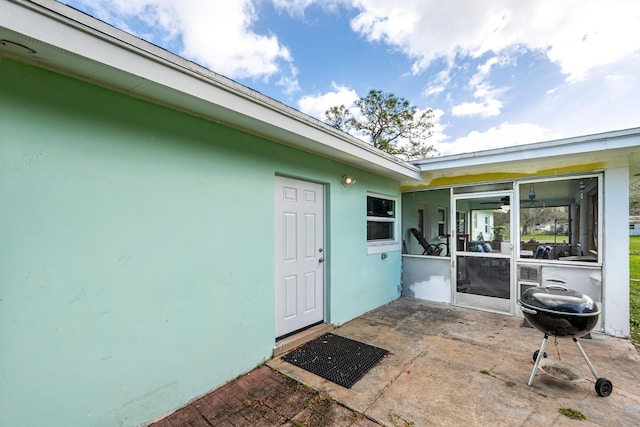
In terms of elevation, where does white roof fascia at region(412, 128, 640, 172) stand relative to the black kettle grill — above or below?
above

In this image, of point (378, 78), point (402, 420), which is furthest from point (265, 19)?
point (402, 420)

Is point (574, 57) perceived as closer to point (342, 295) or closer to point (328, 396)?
point (342, 295)

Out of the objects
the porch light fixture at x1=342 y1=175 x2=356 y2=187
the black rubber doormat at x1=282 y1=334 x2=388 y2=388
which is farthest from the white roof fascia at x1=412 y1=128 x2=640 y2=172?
the black rubber doormat at x1=282 y1=334 x2=388 y2=388

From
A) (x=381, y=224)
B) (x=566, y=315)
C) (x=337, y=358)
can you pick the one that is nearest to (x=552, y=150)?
(x=566, y=315)

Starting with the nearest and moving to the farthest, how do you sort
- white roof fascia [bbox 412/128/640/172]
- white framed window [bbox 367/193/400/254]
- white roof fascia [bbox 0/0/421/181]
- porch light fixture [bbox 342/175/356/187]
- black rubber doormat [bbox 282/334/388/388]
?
white roof fascia [bbox 0/0/421/181]
black rubber doormat [bbox 282/334/388/388]
white roof fascia [bbox 412/128/640/172]
porch light fixture [bbox 342/175/356/187]
white framed window [bbox 367/193/400/254]

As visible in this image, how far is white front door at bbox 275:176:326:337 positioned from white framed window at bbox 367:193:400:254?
140 cm

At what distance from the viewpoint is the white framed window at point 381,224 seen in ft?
16.8

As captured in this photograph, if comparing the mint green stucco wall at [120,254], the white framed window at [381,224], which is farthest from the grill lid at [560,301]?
the mint green stucco wall at [120,254]

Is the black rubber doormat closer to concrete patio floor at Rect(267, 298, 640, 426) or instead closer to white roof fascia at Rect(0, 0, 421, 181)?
concrete patio floor at Rect(267, 298, 640, 426)

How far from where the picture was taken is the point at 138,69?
67.8 inches

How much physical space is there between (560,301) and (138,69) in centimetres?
392

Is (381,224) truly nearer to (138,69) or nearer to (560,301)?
(560,301)

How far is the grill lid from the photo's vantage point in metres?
2.36

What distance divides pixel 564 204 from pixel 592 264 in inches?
65.5
